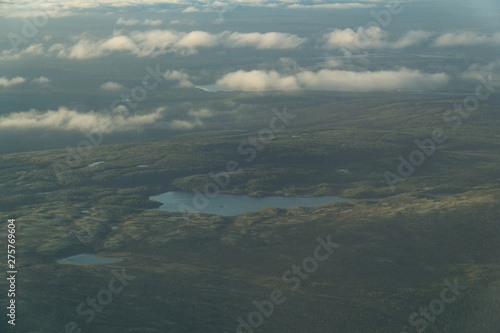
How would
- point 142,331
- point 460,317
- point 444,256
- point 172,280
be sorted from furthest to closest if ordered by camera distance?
point 444,256
point 172,280
point 460,317
point 142,331

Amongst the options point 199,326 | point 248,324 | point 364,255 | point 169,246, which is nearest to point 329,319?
point 248,324

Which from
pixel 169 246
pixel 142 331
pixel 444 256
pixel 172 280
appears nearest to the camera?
pixel 142 331

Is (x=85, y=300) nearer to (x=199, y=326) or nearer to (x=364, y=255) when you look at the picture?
(x=199, y=326)

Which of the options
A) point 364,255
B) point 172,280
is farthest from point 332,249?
point 172,280

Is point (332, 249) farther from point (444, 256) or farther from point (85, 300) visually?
point (85, 300)

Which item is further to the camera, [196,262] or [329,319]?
[196,262]

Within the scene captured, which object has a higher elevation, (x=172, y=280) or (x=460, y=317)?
(x=172, y=280)
